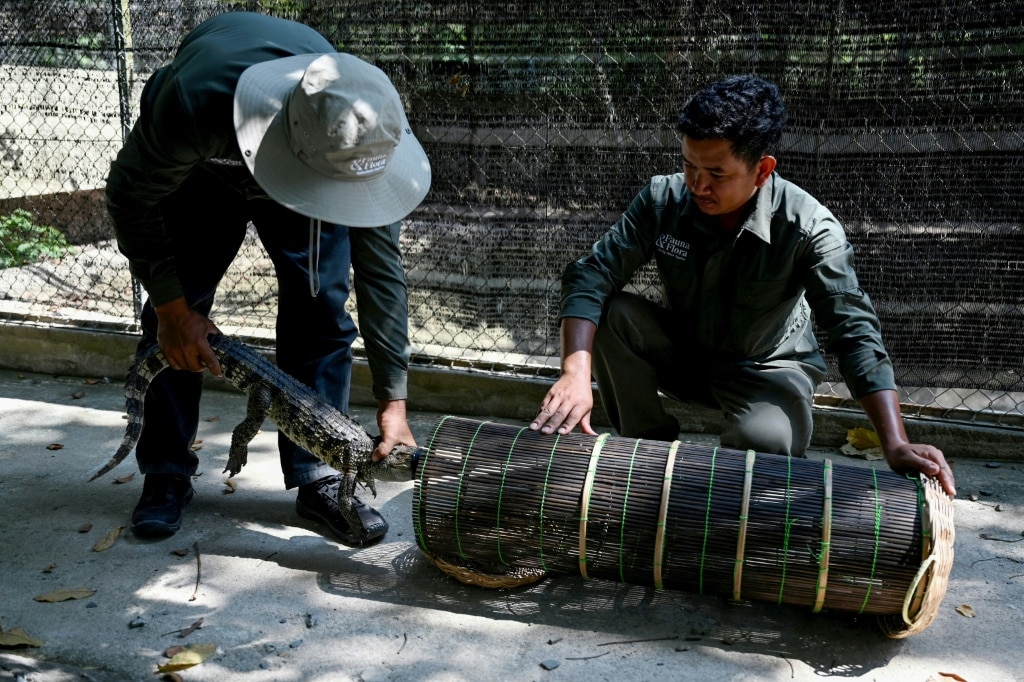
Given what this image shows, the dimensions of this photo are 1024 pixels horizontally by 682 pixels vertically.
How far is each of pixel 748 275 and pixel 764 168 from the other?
0.39 meters

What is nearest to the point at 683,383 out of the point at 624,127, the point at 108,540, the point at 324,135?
the point at 624,127

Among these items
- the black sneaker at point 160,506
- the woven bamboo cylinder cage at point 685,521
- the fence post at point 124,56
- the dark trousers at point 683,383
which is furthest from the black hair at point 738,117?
the fence post at point 124,56

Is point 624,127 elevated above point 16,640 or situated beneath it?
elevated above

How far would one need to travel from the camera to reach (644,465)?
9.55ft

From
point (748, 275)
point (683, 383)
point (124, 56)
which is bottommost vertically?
point (683, 383)

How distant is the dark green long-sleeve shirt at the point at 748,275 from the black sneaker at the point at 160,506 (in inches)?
66.0

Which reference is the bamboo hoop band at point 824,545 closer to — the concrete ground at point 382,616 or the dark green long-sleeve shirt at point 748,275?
the concrete ground at point 382,616

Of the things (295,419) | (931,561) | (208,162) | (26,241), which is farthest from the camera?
(26,241)

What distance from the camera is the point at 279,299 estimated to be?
11.3 ft

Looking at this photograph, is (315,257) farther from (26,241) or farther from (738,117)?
(26,241)

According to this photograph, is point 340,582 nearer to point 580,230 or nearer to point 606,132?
point 580,230

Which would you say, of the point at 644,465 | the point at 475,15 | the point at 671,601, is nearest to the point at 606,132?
the point at 475,15

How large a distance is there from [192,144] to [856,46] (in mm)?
2830

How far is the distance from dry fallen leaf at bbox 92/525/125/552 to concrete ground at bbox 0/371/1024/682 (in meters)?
0.02
